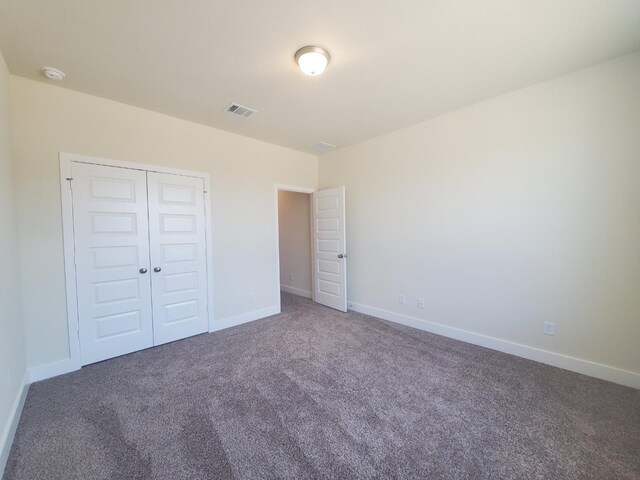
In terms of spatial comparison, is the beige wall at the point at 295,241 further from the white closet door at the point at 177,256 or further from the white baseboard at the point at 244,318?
the white closet door at the point at 177,256

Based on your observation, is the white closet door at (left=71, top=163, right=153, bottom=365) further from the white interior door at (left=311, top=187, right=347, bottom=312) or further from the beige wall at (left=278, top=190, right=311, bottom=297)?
the beige wall at (left=278, top=190, right=311, bottom=297)

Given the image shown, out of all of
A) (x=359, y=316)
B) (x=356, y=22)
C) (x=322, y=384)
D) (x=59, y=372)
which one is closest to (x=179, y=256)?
(x=59, y=372)

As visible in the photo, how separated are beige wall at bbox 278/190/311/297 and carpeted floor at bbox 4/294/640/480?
261 cm

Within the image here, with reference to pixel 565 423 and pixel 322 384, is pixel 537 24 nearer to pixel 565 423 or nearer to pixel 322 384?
pixel 565 423

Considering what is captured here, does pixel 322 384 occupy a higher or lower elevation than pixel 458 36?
lower

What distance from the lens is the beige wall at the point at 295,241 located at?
5.38m

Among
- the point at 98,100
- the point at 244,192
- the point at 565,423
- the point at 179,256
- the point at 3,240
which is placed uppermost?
the point at 98,100

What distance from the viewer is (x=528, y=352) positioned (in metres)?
2.69

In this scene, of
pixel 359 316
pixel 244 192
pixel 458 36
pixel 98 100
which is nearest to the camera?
pixel 458 36

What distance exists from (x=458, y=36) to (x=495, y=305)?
8.60 feet

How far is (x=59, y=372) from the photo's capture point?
8.24ft

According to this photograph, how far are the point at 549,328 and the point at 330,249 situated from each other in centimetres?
291

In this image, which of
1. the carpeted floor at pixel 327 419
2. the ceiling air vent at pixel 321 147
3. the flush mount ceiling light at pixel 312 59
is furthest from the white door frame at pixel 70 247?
the ceiling air vent at pixel 321 147

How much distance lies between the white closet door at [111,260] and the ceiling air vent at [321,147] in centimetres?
245
